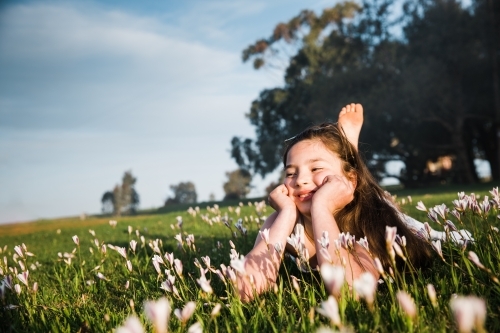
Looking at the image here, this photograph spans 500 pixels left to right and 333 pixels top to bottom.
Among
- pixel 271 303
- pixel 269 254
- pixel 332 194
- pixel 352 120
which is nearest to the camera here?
pixel 271 303

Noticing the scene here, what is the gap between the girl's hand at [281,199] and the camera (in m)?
3.80

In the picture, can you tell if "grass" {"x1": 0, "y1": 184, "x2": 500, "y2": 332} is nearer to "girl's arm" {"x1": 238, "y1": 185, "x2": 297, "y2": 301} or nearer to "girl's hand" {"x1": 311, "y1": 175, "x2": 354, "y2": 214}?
"girl's arm" {"x1": 238, "y1": 185, "x2": 297, "y2": 301}

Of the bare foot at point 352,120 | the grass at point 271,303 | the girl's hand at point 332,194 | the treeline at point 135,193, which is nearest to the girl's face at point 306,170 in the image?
the girl's hand at point 332,194

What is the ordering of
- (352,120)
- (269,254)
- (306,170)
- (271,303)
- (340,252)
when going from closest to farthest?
(271,303)
(340,252)
(269,254)
(306,170)
(352,120)

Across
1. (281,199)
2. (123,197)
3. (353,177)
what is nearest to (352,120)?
(353,177)

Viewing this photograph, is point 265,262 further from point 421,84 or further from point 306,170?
point 421,84

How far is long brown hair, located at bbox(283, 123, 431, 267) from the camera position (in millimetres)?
3526

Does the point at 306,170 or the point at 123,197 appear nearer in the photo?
the point at 306,170

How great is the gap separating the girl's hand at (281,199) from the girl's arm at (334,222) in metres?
0.29

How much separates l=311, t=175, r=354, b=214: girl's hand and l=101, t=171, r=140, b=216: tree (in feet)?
219

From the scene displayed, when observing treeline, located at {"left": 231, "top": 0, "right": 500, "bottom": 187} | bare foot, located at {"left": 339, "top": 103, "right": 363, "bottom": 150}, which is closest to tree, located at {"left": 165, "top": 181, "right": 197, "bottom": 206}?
treeline, located at {"left": 231, "top": 0, "right": 500, "bottom": 187}

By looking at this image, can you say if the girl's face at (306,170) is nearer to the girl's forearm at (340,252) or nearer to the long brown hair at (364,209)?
the long brown hair at (364,209)

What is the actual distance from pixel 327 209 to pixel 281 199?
0.49 m

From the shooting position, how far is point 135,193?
72812mm
